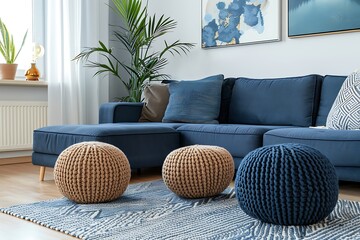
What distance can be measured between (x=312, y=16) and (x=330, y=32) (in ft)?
0.66

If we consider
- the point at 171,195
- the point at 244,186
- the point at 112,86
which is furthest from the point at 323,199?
the point at 112,86

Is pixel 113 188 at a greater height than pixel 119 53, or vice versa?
pixel 119 53

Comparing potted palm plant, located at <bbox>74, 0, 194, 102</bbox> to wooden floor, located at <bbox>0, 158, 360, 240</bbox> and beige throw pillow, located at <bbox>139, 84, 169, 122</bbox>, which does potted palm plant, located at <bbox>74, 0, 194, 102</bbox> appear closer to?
beige throw pillow, located at <bbox>139, 84, 169, 122</bbox>

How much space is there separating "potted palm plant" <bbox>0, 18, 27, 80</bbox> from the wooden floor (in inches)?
31.5

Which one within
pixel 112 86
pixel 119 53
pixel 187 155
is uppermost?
pixel 119 53

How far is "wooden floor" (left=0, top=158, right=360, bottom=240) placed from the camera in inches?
80.2

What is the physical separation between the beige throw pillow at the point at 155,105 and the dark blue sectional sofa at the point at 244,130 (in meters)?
0.10

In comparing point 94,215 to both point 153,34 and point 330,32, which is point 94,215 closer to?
point 330,32

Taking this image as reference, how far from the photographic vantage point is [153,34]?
4922 millimetres

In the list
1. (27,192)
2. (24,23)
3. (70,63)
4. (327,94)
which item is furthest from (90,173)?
(24,23)

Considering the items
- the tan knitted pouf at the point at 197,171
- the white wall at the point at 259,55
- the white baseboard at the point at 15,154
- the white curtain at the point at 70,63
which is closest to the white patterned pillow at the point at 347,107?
the white wall at the point at 259,55

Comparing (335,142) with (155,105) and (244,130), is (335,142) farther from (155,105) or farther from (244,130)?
(155,105)

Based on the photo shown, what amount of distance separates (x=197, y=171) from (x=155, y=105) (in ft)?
5.98

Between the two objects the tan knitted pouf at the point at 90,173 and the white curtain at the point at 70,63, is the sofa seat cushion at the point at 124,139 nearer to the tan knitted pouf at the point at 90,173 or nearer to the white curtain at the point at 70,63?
the tan knitted pouf at the point at 90,173
